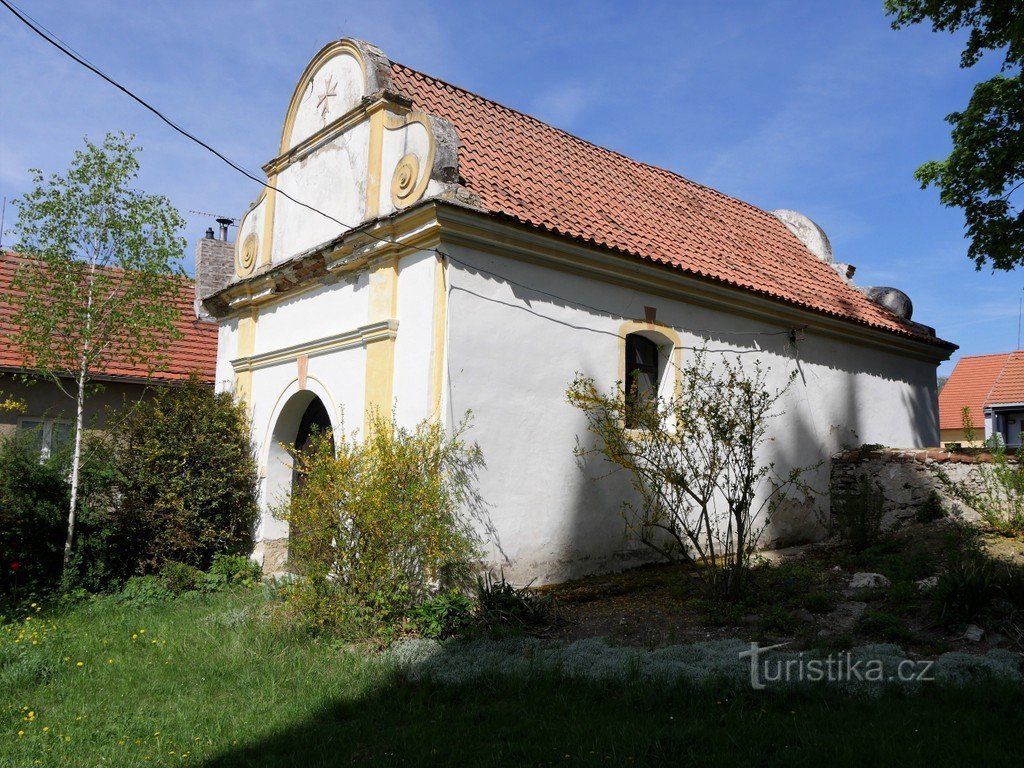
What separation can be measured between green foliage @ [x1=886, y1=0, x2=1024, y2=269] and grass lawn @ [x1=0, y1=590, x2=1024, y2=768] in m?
8.26

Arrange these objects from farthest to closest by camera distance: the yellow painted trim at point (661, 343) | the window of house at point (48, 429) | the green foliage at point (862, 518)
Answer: the window of house at point (48, 429), the green foliage at point (862, 518), the yellow painted trim at point (661, 343)

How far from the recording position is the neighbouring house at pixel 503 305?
8.26m

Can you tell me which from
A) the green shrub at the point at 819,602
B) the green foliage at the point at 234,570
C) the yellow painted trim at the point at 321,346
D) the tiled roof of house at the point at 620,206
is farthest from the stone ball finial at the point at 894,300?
the green foliage at the point at 234,570

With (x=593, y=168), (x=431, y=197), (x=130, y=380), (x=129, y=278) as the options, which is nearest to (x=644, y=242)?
(x=593, y=168)

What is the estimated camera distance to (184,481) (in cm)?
1030

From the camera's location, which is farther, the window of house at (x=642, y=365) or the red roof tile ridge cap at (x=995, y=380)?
the red roof tile ridge cap at (x=995, y=380)

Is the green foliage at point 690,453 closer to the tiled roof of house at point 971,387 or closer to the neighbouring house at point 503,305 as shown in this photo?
the neighbouring house at point 503,305

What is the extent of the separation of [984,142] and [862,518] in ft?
18.7

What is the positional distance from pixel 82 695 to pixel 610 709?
13.3 feet

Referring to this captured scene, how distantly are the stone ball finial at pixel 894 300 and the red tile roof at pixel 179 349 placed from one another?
41.5 feet

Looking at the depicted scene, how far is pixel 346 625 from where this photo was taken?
7059 millimetres

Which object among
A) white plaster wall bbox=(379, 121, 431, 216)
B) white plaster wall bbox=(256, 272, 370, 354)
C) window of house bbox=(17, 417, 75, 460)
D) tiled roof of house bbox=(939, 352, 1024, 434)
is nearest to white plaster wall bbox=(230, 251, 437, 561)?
white plaster wall bbox=(256, 272, 370, 354)

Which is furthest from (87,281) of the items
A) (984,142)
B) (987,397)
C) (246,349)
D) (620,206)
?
(987,397)

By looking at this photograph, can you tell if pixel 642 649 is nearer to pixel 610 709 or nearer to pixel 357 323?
pixel 610 709
